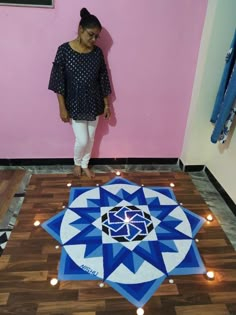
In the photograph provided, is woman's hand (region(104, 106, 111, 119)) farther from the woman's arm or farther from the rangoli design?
the rangoli design

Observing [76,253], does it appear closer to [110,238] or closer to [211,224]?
[110,238]

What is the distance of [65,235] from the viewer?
5.20 ft

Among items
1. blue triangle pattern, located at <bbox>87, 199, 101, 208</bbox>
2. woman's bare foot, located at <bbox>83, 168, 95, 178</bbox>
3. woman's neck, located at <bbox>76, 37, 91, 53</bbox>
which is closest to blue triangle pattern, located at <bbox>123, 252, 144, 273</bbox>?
blue triangle pattern, located at <bbox>87, 199, 101, 208</bbox>

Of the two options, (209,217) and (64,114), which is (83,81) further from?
(209,217)

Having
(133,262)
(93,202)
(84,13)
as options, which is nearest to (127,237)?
(133,262)

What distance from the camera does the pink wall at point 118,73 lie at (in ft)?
5.71

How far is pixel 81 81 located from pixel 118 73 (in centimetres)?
34

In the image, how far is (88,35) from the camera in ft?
5.24

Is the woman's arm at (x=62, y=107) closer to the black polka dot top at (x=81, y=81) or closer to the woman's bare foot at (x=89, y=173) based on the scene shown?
the black polka dot top at (x=81, y=81)

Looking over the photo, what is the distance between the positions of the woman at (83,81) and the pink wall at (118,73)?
14 cm

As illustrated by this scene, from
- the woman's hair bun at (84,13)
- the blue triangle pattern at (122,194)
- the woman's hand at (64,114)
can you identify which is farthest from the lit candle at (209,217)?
the woman's hair bun at (84,13)

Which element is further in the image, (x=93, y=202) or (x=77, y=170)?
(x=77, y=170)

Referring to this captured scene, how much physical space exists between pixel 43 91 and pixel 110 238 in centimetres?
124

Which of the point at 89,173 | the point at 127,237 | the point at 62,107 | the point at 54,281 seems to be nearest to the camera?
the point at 54,281
